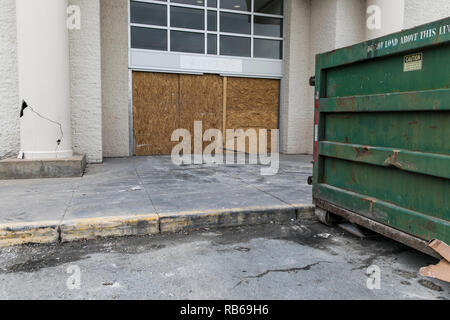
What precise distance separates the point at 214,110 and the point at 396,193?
839 centimetres

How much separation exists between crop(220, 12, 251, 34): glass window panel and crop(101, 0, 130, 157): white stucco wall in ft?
9.74

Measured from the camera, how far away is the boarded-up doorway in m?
10.5

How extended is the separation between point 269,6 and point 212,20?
209 centimetres

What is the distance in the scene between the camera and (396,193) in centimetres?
333

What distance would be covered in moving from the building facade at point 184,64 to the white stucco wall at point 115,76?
0.03 meters

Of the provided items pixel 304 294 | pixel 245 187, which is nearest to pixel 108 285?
pixel 304 294

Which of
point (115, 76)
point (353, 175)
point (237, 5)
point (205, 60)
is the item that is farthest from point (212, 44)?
point (353, 175)

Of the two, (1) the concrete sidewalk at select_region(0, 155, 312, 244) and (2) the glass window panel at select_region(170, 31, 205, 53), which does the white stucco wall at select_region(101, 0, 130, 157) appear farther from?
(1) the concrete sidewalk at select_region(0, 155, 312, 244)

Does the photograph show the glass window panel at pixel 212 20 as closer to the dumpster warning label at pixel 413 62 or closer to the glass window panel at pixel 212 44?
the glass window panel at pixel 212 44

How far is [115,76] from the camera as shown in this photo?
32.9ft

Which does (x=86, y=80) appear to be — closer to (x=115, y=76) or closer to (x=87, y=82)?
(x=87, y=82)

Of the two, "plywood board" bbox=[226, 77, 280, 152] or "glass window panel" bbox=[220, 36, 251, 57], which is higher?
"glass window panel" bbox=[220, 36, 251, 57]

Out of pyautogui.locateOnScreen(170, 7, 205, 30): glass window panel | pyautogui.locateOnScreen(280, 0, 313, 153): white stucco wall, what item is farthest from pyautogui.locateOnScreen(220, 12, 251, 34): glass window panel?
pyautogui.locateOnScreen(280, 0, 313, 153): white stucco wall
